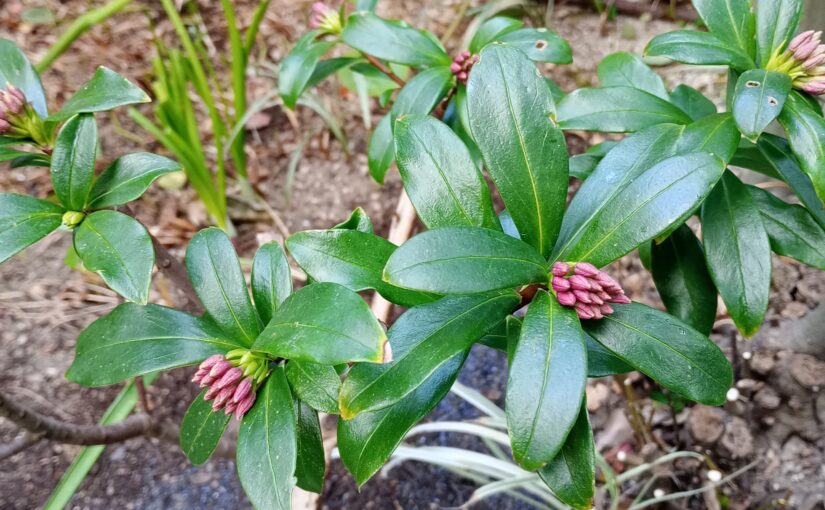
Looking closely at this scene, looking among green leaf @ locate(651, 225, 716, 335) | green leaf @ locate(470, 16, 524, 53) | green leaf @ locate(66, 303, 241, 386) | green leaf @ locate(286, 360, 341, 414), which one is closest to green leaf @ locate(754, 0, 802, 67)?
green leaf @ locate(651, 225, 716, 335)

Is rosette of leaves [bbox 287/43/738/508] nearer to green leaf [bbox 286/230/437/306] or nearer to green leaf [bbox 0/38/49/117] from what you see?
green leaf [bbox 286/230/437/306]

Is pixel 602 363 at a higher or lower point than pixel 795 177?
lower

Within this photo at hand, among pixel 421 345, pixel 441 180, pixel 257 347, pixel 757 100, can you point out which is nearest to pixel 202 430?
pixel 257 347

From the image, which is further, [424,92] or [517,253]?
[424,92]

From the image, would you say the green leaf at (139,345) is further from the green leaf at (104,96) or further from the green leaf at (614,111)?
the green leaf at (614,111)

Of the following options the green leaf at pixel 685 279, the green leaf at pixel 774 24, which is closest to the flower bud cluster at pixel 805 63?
the green leaf at pixel 774 24

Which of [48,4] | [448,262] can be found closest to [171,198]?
[48,4]

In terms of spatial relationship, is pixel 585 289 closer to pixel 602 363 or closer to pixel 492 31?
pixel 602 363
